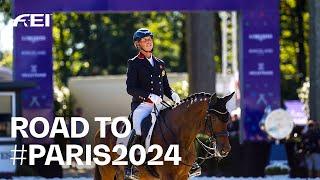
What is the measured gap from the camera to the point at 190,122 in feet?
31.0

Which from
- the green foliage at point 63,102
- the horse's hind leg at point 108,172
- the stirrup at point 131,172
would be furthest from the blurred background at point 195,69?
the stirrup at point 131,172

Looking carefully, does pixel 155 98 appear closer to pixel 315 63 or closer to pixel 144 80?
pixel 144 80

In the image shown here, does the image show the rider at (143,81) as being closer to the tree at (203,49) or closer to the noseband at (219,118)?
the noseband at (219,118)

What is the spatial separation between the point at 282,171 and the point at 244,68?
254 cm

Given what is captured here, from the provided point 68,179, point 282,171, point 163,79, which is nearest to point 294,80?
point 282,171

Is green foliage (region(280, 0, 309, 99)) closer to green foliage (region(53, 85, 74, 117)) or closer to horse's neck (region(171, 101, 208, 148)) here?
green foliage (region(53, 85, 74, 117))

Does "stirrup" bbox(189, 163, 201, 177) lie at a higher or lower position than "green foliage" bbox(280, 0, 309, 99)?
lower

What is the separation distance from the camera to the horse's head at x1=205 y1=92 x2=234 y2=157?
9180 mm

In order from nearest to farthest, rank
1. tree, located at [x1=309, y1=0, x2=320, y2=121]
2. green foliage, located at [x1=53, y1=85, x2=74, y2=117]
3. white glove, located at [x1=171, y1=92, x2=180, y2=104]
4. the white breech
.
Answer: the white breech → white glove, located at [x1=171, y1=92, x2=180, y2=104] → tree, located at [x1=309, y1=0, x2=320, y2=121] → green foliage, located at [x1=53, y1=85, x2=74, y2=117]

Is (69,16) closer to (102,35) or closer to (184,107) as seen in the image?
(102,35)

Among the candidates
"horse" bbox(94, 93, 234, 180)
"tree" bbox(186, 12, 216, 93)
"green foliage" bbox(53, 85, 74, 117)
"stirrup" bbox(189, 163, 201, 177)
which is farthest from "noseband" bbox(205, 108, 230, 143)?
"green foliage" bbox(53, 85, 74, 117)

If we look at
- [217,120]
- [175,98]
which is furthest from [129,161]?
[217,120]

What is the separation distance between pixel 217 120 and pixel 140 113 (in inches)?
37.0

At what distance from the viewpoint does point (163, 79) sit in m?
10.1
